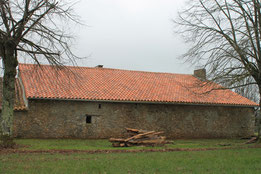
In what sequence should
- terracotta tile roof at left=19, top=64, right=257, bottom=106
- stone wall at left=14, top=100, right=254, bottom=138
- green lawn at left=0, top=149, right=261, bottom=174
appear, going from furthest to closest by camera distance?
1. terracotta tile roof at left=19, top=64, right=257, bottom=106
2. stone wall at left=14, top=100, right=254, bottom=138
3. green lawn at left=0, top=149, right=261, bottom=174

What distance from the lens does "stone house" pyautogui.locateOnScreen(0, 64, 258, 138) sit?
63.2ft

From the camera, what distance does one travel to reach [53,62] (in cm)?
1389

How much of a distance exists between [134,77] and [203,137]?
7.84 m

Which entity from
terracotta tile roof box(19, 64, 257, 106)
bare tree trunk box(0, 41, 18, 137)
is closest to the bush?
bare tree trunk box(0, 41, 18, 137)

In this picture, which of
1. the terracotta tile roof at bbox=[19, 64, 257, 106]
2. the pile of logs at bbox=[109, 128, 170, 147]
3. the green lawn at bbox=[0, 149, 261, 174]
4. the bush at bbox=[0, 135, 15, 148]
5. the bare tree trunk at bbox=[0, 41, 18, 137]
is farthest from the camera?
the terracotta tile roof at bbox=[19, 64, 257, 106]

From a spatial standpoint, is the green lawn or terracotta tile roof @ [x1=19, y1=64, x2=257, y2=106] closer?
the green lawn

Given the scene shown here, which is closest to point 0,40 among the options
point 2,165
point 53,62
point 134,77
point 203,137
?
point 53,62

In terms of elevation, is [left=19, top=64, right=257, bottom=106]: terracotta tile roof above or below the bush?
above

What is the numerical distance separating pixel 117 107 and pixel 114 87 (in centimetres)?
228

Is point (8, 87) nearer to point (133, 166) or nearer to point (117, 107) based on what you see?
point (133, 166)

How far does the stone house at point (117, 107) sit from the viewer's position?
19250mm

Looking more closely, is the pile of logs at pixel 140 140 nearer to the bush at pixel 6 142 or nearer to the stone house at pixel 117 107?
the stone house at pixel 117 107

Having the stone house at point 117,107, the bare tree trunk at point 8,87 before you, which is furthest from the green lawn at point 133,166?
the stone house at point 117,107

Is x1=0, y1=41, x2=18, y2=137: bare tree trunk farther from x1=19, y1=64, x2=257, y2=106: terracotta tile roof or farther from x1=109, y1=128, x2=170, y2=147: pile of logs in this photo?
x1=109, y1=128, x2=170, y2=147: pile of logs
